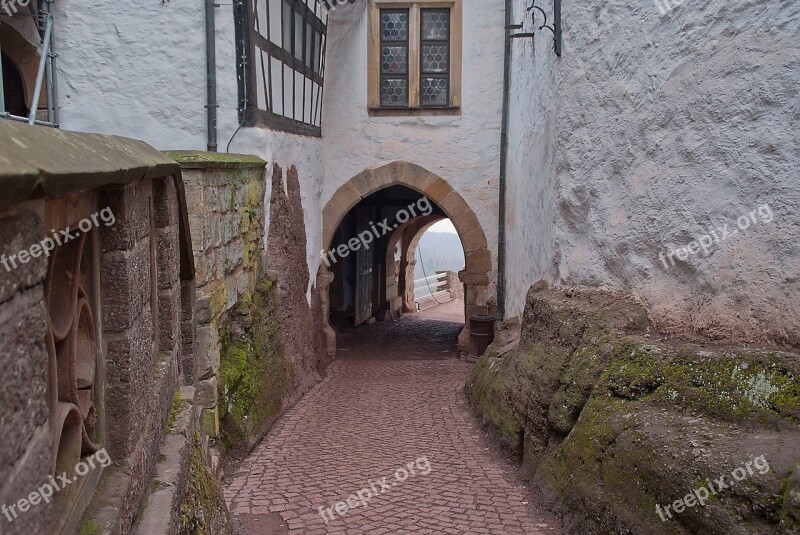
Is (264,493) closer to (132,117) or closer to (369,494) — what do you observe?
(369,494)

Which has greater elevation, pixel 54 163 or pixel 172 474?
pixel 54 163

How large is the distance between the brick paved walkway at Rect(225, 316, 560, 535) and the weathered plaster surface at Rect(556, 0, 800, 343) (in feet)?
5.19

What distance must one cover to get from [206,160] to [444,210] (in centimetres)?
549

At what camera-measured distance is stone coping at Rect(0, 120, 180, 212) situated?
133 centimetres

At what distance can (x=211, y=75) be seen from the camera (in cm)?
680

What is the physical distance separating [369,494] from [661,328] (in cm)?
218

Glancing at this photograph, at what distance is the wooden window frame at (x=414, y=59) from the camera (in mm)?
10352

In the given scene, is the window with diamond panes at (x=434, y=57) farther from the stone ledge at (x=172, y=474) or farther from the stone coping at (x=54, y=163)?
the stone coping at (x=54, y=163)

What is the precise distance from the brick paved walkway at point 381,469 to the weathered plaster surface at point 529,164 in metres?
1.49

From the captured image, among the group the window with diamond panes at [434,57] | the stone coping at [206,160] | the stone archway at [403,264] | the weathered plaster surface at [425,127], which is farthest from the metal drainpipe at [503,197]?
the stone archway at [403,264]

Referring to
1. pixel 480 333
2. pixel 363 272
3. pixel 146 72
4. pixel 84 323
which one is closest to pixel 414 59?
pixel 480 333

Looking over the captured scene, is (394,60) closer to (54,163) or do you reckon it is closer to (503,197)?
(503,197)

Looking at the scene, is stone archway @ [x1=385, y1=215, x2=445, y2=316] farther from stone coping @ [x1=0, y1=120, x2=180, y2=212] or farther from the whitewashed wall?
stone coping @ [x1=0, y1=120, x2=180, y2=212]

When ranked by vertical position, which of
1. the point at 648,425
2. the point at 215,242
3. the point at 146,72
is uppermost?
the point at 146,72
